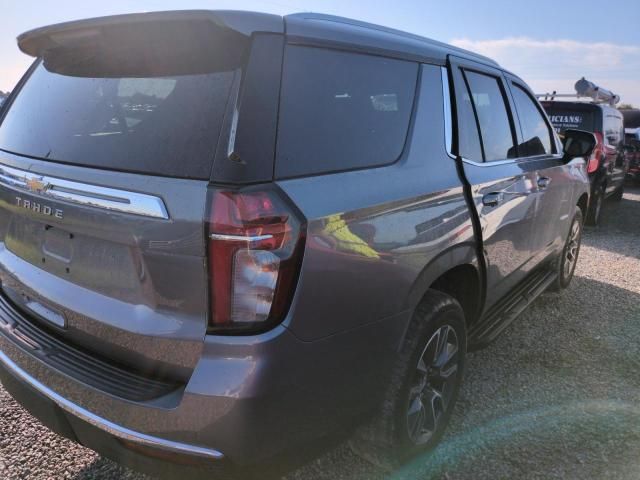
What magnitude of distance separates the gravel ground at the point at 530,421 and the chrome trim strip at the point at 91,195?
4.14 feet

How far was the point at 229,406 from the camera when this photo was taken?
1480mm

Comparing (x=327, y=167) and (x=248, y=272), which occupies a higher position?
(x=327, y=167)

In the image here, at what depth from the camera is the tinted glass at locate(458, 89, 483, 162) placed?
8.26ft

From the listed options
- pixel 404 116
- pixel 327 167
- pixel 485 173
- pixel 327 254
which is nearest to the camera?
pixel 327 254

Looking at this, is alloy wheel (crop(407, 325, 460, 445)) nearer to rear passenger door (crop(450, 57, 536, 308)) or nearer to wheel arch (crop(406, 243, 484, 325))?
wheel arch (crop(406, 243, 484, 325))

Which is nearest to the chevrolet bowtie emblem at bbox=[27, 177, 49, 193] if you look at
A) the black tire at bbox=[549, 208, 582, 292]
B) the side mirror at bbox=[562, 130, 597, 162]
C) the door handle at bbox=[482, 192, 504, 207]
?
the door handle at bbox=[482, 192, 504, 207]

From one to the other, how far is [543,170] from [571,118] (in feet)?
16.3

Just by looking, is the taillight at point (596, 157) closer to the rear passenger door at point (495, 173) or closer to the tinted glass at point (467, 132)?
the rear passenger door at point (495, 173)

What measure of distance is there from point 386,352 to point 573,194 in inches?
123

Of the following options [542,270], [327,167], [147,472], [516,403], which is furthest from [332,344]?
[542,270]

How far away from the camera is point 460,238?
235cm

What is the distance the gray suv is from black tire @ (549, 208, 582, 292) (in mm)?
2600

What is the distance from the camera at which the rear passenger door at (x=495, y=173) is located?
8.44 feet

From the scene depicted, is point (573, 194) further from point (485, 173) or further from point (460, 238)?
point (460, 238)
